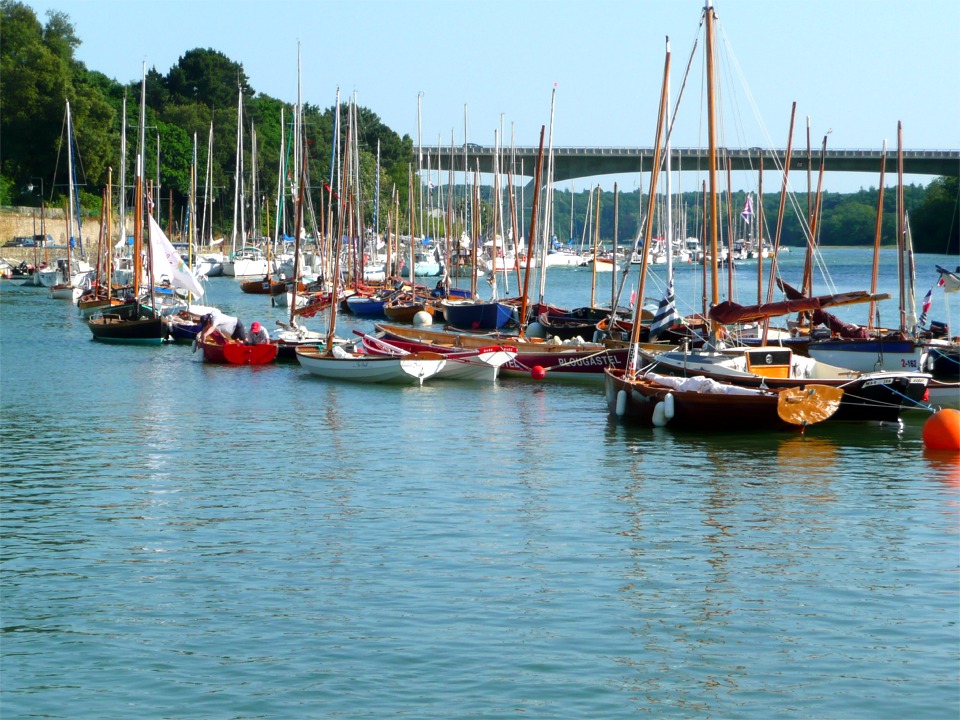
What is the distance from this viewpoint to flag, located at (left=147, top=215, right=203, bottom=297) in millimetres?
50688

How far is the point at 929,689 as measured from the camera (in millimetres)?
12578

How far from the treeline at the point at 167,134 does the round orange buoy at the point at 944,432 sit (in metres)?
62.8

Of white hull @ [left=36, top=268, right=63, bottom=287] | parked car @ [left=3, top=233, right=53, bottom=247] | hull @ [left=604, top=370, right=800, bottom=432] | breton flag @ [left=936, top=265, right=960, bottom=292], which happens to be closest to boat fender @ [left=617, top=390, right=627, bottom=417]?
hull @ [left=604, top=370, right=800, bottom=432]

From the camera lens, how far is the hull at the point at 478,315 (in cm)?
5647

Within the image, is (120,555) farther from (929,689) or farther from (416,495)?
(929,689)

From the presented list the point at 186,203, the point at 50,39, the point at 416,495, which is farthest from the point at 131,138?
the point at 416,495

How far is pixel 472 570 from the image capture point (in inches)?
659

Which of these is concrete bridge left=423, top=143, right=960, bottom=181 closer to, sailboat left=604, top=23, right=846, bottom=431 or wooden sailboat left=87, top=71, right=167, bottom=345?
wooden sailboat left=87, top=71, right=167, bottom=345

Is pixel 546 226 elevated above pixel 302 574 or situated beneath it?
elevated above

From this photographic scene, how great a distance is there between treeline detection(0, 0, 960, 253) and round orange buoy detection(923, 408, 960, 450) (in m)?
62.8

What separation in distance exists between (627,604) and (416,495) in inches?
279

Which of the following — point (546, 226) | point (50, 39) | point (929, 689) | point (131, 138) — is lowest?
point (929, 689)

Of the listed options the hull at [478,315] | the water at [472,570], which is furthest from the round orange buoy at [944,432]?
the hull at [478,315]

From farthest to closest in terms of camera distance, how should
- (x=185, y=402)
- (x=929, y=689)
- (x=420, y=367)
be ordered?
(x=420, y=367)
(x=185, y=402)
(x=929, y=689)
